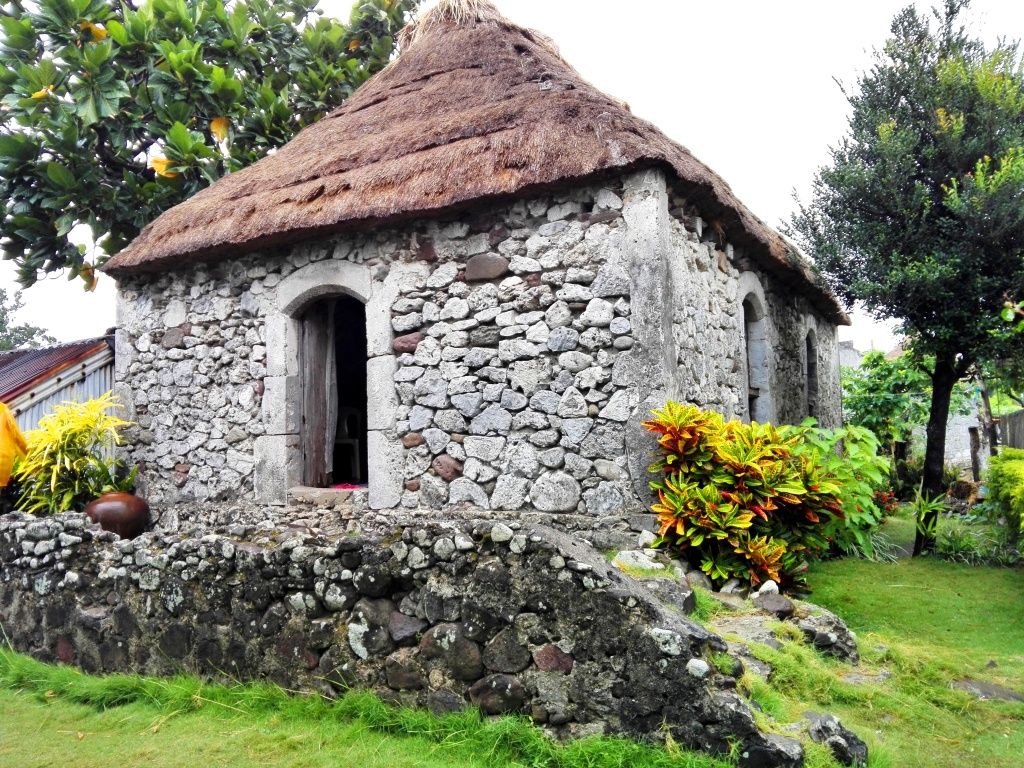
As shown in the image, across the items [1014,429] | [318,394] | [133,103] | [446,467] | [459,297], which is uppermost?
[133,103]

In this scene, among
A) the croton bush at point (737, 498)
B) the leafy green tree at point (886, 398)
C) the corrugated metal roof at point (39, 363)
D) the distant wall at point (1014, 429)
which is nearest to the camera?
the croton bush at point (737, 498)

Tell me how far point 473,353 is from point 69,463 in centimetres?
393

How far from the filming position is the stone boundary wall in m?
2.97

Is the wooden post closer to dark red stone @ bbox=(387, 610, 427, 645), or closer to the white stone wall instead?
the white stone wall

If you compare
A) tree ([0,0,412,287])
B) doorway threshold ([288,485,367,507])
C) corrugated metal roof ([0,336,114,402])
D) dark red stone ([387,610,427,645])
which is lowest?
dark red stone ([387,610,427,645])

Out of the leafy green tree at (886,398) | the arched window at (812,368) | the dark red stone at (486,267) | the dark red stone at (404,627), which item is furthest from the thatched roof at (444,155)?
the leafy green tree at (886,398)

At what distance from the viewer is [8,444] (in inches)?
270

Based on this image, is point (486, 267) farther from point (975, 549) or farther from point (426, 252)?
point (975, 549)

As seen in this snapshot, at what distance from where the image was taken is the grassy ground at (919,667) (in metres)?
3.22

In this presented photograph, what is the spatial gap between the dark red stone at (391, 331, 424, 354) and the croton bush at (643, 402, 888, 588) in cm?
192

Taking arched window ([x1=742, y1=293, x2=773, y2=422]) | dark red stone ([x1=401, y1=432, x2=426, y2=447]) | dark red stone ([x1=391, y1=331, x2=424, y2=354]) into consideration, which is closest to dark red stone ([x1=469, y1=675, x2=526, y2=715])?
dark red stone ([x1=401, y1=432, x2=426, y2=447])

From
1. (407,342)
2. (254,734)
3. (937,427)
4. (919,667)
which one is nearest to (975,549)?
(937,427)

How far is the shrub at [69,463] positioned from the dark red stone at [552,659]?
5300mm

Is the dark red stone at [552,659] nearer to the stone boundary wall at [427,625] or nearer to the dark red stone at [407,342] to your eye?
the stone boundary wall at [427,625]
